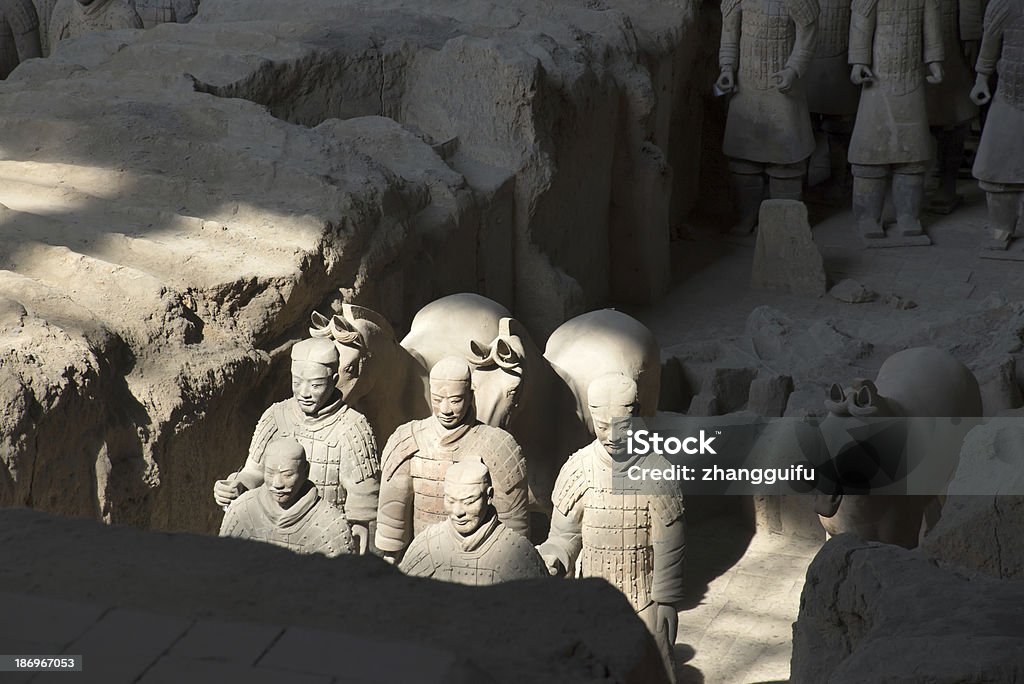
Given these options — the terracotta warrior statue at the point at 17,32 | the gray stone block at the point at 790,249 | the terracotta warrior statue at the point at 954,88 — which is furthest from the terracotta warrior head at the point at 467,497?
the terracotta warrior statue at the point at 954,88

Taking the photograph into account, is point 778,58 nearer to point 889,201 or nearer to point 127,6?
point 889,201

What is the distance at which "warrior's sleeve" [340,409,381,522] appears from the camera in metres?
4.36

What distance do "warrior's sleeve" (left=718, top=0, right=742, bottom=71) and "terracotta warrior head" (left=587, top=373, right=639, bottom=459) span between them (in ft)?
16.1

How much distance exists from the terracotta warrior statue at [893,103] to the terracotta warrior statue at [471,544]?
5.66m

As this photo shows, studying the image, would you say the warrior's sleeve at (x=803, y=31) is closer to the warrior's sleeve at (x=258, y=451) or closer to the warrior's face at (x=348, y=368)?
the warrior's face at (x=348, y=368)

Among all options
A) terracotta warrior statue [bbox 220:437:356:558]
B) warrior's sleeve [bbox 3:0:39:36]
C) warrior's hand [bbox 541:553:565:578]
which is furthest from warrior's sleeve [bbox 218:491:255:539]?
warrior's sleeve [bbox 3:0:39:36]

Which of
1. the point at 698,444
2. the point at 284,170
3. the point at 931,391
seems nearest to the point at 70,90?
the point at 284,170

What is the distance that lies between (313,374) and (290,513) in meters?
0.53

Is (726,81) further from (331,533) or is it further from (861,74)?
(331,533)

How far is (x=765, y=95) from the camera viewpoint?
883 centimetres

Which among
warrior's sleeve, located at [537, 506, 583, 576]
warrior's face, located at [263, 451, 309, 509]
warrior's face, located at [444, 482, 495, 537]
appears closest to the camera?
warrior's face, located at [444, 482, 495, 537]

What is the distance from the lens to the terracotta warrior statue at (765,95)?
8555 millimetres

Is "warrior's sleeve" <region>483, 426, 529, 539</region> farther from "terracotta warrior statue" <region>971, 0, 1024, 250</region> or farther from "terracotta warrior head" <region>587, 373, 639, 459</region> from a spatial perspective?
"terracotta warrior statue" <region>971, 0, 1024, 250</region>

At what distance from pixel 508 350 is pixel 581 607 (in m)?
2.59
